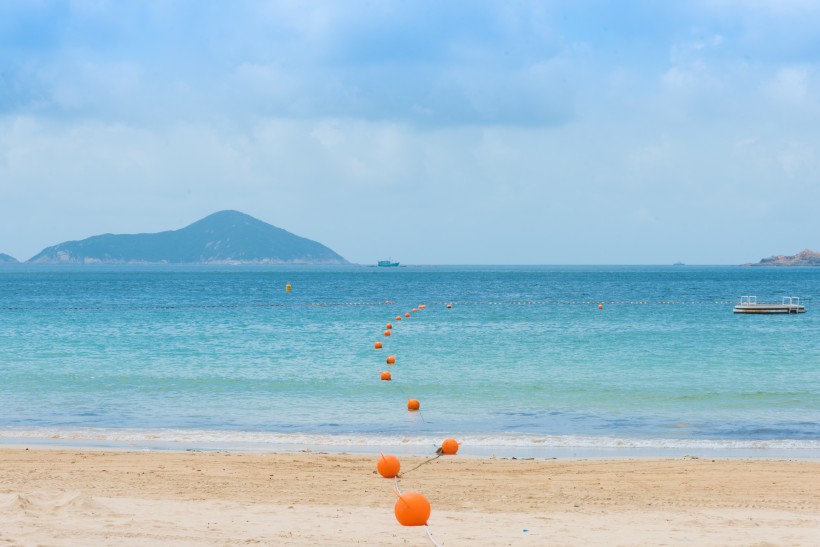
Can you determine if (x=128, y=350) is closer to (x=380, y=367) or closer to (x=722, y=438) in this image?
(x=380, y=367)

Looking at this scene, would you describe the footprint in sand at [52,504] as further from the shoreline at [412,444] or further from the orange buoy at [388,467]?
the shoreline at [412,444]

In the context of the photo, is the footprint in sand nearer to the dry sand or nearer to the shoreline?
the dry sand

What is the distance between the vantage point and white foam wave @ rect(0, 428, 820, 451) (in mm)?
16000

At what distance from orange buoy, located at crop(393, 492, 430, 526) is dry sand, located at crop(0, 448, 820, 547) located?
7.0 inches

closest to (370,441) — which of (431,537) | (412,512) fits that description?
(412,512)

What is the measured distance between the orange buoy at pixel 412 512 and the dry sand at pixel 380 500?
0.18 meters

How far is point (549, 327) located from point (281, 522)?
118 feet

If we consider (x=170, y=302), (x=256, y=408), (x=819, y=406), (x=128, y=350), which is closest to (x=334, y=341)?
(x=128, y=350)

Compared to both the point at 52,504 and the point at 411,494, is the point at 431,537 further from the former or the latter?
the point at 52,504

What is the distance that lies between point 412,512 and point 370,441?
257 inches

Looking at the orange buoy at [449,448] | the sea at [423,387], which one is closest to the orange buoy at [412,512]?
the orange buoy at [449,448]

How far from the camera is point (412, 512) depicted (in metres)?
9.98

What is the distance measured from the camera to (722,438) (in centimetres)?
1672

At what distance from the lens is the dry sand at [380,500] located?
9.51 m
